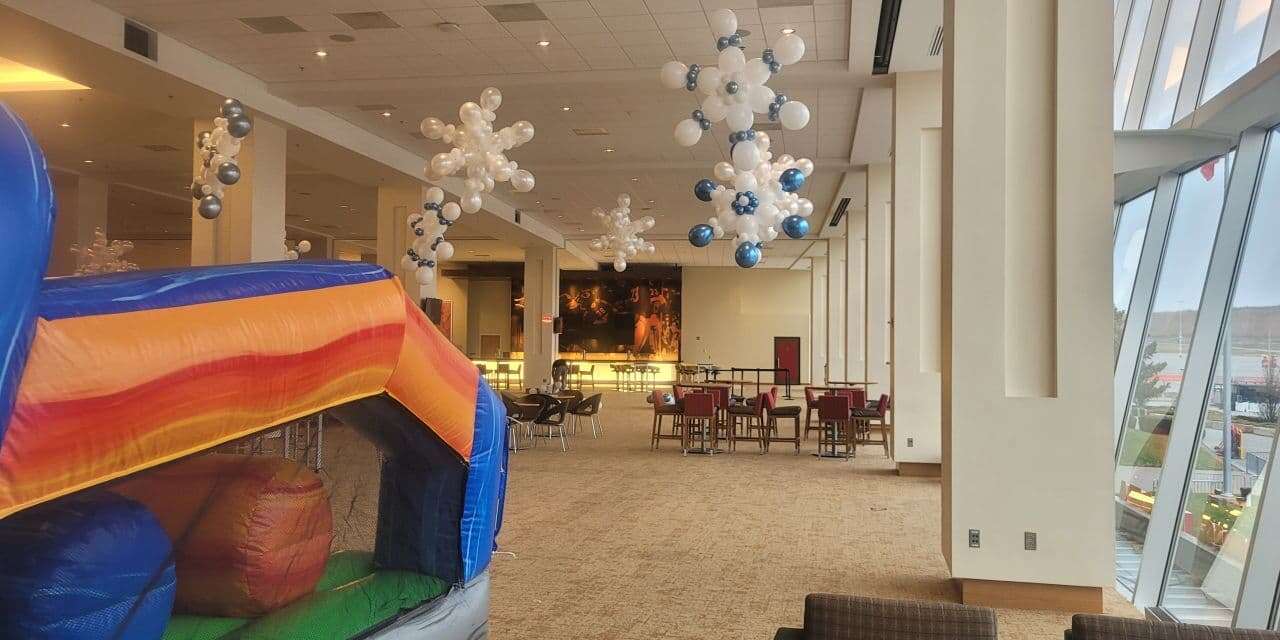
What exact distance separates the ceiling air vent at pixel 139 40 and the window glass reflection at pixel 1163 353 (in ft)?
30.3

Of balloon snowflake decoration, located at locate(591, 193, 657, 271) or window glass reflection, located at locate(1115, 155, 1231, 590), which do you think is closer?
window glass reflection, located at locate(1115, 155, 1231, 590)

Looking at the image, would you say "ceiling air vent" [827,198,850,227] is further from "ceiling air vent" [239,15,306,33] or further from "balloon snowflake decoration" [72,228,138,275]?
"balloon snowflake decoration" [72,228,138,275]

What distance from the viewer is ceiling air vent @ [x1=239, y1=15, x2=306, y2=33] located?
28.3 ft

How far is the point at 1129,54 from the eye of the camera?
323 inches

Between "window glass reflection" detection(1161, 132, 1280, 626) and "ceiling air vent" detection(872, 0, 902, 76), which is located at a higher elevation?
"ceiling air vent" detection(872, 0, 902, 76)

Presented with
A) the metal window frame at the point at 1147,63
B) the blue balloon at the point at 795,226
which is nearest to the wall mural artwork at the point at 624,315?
the blue balloon at the point at 795,226

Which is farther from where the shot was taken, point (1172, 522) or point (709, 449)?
point (709, 449)

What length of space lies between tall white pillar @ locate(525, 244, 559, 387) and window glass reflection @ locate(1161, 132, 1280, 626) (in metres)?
19.0

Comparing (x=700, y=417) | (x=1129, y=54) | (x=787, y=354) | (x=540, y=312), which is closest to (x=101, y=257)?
(x=700, y=417)

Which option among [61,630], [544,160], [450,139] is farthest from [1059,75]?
[544,160]

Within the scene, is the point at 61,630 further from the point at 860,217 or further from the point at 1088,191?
the point at 860,217

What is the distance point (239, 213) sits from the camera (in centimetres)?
1102

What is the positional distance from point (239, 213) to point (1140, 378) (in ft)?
32.0

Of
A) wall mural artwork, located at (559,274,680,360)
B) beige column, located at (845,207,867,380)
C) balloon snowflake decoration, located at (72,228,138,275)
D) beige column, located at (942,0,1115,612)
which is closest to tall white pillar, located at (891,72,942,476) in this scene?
beige column, located at (942,0,1115,612)
